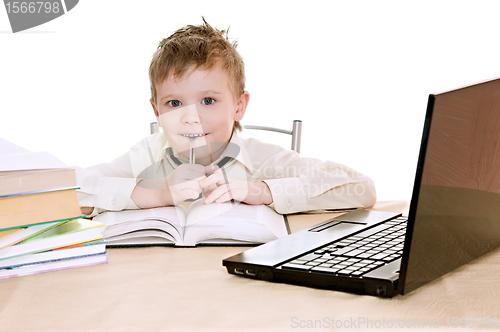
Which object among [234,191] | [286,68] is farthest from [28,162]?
[286,68]

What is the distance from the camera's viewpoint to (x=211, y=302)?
583mm

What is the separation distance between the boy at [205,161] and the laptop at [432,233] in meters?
0.33

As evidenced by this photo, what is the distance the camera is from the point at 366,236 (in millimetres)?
760

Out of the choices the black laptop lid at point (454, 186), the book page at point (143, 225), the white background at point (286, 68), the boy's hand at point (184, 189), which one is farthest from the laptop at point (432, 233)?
the white background at point (286, 68)

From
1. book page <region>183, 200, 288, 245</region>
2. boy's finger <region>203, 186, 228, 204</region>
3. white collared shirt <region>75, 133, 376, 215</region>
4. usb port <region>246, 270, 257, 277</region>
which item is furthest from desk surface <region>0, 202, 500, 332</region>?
white collared shirt <region>75, 133, 376, 215</region>

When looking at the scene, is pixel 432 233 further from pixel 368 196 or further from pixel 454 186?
pixel 368 196

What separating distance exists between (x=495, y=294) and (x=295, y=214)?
58 centimetres

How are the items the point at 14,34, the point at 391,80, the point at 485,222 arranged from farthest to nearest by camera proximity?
1. the point at 391,80
2. the point at 14,34
3. the point at 485,222

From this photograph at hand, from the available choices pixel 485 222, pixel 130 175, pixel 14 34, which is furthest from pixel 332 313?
pixel 14 34

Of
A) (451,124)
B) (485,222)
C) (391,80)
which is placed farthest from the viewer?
(391,80)

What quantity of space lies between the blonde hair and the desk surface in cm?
65

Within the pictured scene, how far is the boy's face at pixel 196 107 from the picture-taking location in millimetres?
1229

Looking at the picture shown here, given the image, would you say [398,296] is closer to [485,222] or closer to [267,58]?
[485,222]

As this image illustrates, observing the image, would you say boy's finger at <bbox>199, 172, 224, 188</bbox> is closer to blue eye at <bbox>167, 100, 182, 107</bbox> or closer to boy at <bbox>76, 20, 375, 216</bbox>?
boy at <bbox>76, 20, 375, 216</bbox>
